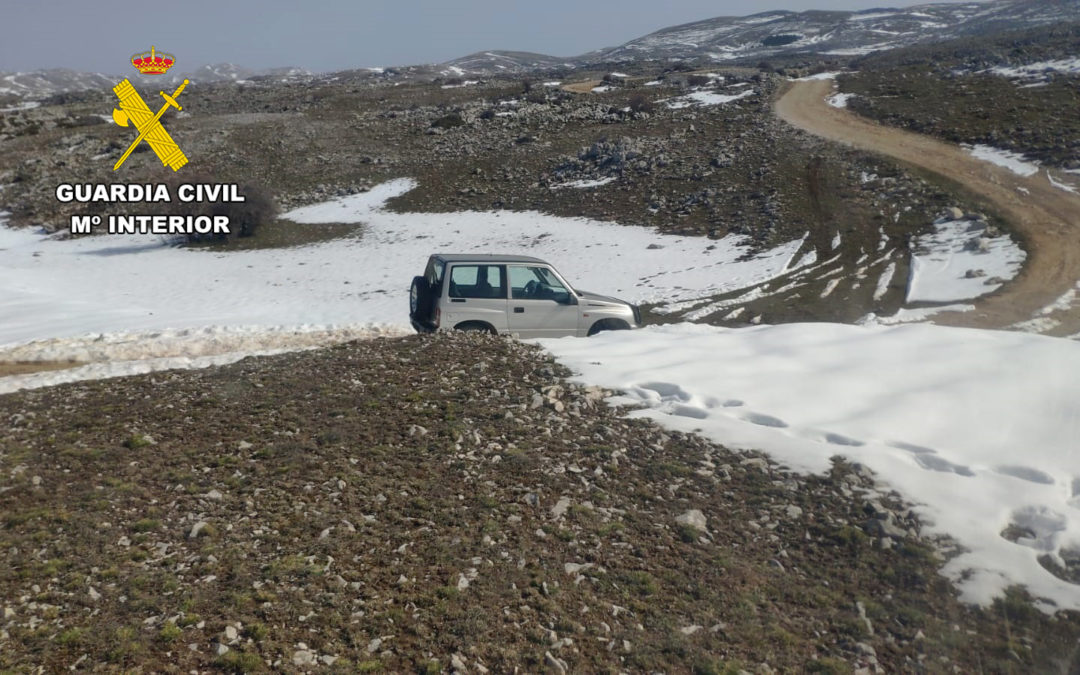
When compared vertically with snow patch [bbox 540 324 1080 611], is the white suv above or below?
above

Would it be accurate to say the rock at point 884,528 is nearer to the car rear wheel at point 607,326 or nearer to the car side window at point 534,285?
the car rear wheel at point 607,326

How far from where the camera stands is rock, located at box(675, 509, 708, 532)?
639 cm

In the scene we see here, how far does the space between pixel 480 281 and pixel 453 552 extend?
7.73 m

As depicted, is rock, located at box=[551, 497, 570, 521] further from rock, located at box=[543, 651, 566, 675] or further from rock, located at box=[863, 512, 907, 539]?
rock, located at box=[863, 512, 907, 539]

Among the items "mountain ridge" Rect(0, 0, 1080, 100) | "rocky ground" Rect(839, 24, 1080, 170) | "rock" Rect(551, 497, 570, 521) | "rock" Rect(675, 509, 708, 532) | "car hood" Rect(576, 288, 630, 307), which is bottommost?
"rock" Rect(675, 509, 708, 532)

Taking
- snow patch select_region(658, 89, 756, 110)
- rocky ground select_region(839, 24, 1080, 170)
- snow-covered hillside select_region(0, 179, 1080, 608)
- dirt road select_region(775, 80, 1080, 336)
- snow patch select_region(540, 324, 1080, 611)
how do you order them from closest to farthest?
snow patch select_region(540, 324, 1080, 611)
snow-covered hillside select_region(0, 179, 1080, 608)
dirt road select_region(775, 80, 1080, 336)
rocky ground select_region(839, 24, 1080, 170)
snow patch select_region(658, 89, 756, 110)

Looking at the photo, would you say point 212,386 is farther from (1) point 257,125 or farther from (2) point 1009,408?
(1) point 257,125

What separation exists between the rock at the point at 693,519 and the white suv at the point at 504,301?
6.86 meters

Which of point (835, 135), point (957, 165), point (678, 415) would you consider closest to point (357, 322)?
point (678, 415)

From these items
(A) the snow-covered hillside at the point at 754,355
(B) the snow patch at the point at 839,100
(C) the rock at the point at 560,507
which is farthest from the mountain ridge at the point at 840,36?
(C) the rock at the point at 560,507

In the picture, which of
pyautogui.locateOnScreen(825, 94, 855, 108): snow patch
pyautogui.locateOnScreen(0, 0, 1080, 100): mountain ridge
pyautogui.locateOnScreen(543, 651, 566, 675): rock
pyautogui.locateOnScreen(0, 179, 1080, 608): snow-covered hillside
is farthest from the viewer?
pyautogui.locateOnScreen(0, 0, 1080, 100): mountain ridge

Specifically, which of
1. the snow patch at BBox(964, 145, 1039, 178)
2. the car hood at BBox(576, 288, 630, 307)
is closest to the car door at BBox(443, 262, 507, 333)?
the car hood at BBox(576, 288, 630, 307)

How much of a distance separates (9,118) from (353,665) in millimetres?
72718

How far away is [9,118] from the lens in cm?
5947
